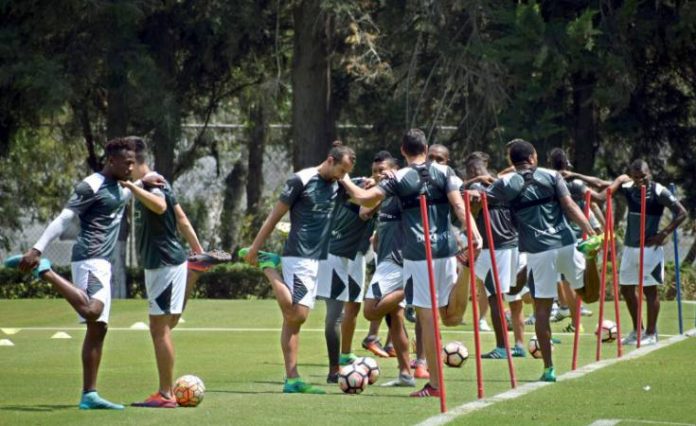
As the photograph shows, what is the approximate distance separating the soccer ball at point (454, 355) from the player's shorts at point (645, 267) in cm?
424

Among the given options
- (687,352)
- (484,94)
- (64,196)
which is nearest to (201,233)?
(64,196)

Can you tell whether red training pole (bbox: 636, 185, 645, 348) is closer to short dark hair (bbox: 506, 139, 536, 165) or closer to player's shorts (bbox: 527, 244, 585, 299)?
player's shorts (bbox: 527, 244, 585, 299)

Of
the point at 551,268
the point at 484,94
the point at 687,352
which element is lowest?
the point at 687,352

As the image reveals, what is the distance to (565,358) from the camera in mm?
16203

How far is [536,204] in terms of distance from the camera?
1408 centimetres

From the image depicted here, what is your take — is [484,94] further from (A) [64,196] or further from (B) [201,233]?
(A) [64,196]

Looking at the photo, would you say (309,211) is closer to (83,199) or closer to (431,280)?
(431,280)

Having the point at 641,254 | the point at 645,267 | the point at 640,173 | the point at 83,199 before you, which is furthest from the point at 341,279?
the point at 645,267

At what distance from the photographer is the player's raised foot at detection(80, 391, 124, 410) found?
456 inches

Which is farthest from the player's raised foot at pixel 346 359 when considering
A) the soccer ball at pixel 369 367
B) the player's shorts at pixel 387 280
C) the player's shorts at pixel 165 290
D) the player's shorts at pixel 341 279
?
the player's shorts at pixel 165 290

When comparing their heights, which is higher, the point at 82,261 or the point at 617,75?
the point at 617,75

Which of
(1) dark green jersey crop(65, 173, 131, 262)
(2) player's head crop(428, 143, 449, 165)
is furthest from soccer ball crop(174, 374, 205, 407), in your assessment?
(2) player's head crop(428, 143, 449, 165)

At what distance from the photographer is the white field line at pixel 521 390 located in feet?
35.4

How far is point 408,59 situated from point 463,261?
61.7 ft
